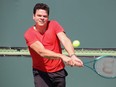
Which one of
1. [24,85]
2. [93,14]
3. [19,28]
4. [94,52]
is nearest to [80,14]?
[93,14]

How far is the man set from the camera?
3.49 metres

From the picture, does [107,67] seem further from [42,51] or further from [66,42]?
[42,51]

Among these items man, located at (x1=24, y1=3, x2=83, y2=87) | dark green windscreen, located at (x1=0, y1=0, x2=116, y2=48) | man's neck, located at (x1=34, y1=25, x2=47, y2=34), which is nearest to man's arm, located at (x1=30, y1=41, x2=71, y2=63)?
man, located at (x1=24, y1=3, x2=83, y2=87)

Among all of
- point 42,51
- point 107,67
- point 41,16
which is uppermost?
point 41,16

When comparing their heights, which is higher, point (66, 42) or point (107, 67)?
point (66, 42)

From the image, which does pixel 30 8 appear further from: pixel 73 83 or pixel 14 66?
pixel 73 83

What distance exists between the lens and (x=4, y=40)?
203 inches

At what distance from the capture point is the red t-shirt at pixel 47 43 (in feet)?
11.7

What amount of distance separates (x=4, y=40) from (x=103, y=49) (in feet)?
4.36

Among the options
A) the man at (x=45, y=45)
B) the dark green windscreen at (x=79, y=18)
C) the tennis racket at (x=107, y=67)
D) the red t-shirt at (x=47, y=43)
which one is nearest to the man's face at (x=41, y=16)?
the man at (x=45, y=45)

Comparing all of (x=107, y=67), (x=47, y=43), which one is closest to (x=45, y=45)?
(x=47, y=43)

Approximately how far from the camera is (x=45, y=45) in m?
3.58

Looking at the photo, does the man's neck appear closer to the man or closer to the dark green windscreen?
the man

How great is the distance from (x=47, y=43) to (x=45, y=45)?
0.03 metres
